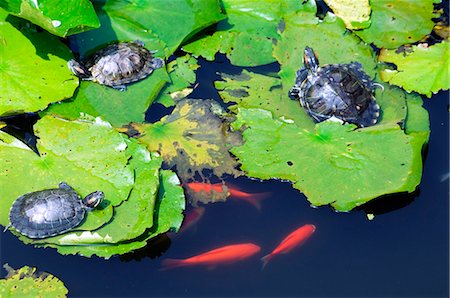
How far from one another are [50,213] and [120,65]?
1.59 metres

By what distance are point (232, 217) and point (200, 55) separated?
1638 mm

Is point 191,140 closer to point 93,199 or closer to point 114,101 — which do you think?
point 114,101

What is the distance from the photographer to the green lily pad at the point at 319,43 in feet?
18.0

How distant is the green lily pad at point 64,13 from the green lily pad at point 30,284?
1843mm

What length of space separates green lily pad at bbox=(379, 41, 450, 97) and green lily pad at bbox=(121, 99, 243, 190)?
1575 mm

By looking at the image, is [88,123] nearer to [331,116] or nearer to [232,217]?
[232,217]

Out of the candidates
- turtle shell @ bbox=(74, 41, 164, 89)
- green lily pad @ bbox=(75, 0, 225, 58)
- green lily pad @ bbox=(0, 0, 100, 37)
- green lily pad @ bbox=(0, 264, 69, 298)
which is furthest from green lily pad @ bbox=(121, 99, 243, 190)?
green lily pad @ bbox=(0, 264, 69, 298)

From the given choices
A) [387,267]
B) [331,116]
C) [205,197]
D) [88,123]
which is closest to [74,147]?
[88,123]

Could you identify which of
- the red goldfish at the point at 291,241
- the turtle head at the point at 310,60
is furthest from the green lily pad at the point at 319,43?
the red goldfish at the point at 291,241

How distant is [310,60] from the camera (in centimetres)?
538

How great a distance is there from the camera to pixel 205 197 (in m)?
4.68

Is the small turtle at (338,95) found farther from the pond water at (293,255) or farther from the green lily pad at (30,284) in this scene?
the green lily pad at (30,284)

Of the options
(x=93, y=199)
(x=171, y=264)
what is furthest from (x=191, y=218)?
(x=93, y=199)

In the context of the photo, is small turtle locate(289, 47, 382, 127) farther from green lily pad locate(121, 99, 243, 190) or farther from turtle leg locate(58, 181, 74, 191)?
turtle leg locate(58, 181, 74, 191)
